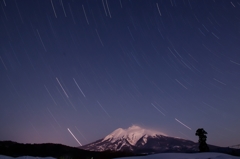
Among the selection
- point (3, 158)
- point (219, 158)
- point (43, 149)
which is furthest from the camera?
point (43, 149)

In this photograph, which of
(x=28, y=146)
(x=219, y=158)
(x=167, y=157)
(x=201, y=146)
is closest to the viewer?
(x=219, y=158)

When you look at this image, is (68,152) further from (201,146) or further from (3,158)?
(3,158)

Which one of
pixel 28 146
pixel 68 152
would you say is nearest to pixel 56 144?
pixel 68 152

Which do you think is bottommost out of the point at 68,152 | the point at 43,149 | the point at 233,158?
the point at 68,152

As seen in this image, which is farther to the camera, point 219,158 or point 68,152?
point 68,152

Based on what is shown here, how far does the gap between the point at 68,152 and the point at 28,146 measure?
32201 millimetres

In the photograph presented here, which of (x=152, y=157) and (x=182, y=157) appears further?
(x=152, y=157)

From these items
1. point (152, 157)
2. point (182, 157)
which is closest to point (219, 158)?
point (182, 157)

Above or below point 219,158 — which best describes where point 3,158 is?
above

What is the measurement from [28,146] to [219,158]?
147401 millimetres

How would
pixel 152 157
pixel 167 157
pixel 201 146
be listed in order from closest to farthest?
1. pixel 167 157
2. pixel 152 157
3. pixel 201 146

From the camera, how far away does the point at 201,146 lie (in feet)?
164

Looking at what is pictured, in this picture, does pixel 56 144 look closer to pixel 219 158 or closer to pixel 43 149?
pixel 43 149

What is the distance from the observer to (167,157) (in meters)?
15.8
